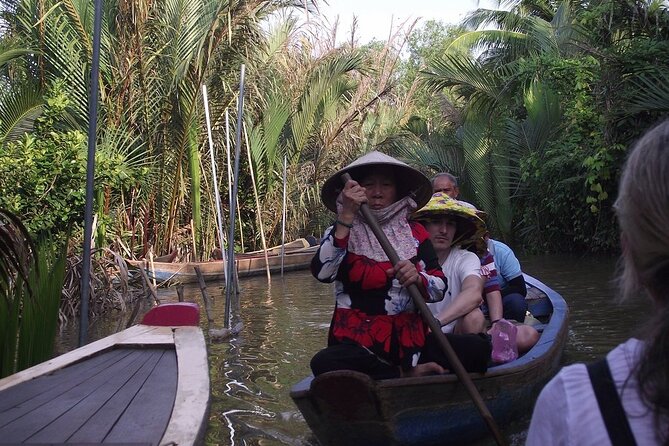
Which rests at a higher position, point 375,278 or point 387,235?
point 387,235

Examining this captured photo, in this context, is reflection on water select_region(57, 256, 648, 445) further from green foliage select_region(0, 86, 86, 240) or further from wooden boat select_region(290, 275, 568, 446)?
green foliage select_region(0, 86, 86, 240)

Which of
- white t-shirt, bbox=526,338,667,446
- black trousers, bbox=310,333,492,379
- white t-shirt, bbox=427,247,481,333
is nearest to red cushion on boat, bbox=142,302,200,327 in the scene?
white t-shirt, bbox=427,247,481,333

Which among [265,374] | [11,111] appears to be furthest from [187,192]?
[265,374]

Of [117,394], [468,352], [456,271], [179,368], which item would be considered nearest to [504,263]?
[456,271]

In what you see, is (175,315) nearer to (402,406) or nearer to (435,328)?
(402,406)

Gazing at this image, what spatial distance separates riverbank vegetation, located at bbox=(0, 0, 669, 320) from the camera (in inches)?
409

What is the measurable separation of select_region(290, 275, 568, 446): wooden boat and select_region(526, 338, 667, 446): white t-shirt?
2.35 m

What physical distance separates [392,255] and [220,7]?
11.0 meters

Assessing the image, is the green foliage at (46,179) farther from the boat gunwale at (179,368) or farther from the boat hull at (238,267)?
the boat gunwale at (179,368)

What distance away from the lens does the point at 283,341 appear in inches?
313

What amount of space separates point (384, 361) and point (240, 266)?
11899mm

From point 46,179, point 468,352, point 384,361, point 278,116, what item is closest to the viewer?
point 384,361

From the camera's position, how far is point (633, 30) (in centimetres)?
1076

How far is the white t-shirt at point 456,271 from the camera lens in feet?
15.1
